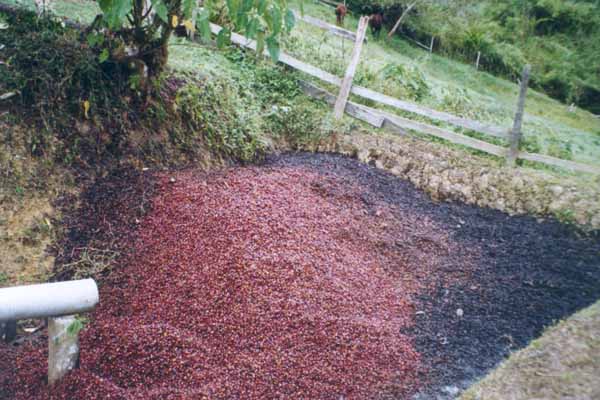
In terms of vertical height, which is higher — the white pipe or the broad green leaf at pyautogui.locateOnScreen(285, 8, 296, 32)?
the broad green leaf at pyautogui.locateOnScreen(285, 8, 296, 32)

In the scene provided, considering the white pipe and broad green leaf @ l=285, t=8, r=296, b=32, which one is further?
broad green leaf @ l=285, t=8, r=296, b=32

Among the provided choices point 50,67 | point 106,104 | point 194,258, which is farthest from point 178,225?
point 50,67

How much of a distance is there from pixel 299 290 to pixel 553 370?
191 cm

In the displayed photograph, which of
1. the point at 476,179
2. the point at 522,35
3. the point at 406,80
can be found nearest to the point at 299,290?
the point at 476,179

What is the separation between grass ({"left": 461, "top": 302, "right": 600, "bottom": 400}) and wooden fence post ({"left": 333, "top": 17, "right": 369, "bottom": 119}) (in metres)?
4.66

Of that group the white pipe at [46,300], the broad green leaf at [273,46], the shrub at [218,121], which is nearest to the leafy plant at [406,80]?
the shrub at [218,121]

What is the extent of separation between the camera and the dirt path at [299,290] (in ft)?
10.9

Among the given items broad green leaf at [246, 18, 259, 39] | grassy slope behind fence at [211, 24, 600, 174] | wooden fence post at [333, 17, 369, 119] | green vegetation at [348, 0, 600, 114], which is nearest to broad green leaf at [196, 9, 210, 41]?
broad green leaf at [246, 18, 259, 39]

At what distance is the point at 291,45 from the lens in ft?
29.4

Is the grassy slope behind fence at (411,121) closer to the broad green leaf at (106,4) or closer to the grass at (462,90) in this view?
the grass at (462,90)

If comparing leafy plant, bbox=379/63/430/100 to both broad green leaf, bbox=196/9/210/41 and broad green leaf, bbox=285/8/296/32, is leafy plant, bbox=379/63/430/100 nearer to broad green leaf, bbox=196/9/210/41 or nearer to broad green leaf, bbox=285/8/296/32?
broad green leaf, bbox=285/8/296/32

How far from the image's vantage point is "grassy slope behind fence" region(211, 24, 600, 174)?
694 centimetres

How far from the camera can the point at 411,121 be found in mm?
7582

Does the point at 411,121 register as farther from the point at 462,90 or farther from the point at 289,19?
the point at 289,19
